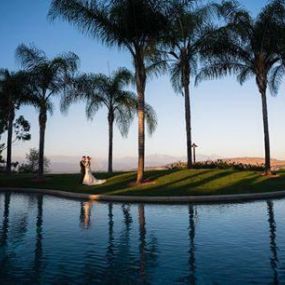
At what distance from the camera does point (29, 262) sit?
26.5 ft

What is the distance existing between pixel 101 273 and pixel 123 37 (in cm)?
1866

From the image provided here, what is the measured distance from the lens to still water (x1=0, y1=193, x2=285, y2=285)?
23.1 feet

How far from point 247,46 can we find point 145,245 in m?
21.1

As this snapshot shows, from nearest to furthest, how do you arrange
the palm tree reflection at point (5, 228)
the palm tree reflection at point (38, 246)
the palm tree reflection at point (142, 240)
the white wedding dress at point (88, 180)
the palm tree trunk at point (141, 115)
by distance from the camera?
the palm tree reflection at point (142, 240) → the palm tree reflection at point (38, 246) → the palm tree reflection at point (5, 228) → the palm tree trunk at point (141, 115) → the white wedding dress at point (88, 180)

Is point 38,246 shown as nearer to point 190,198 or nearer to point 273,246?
point 273,246

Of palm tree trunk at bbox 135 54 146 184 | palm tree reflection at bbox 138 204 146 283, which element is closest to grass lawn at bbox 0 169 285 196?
palm tree trunk at bbox 135 54 146 184

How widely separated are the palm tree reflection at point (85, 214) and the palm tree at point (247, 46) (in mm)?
13224

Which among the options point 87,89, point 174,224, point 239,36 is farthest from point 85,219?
point 87,89

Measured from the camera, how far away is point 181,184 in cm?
2327

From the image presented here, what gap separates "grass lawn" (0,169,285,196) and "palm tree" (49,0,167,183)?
1.84m

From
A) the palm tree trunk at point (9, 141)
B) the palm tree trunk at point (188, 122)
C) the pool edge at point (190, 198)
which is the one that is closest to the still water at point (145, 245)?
the pool edge at point (190, 198)

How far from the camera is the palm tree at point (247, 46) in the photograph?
2658 centimetres

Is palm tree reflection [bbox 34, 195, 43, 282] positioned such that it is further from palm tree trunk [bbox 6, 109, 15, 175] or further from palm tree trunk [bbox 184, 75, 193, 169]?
palm tree trunk [bbox 6, 109, 15, 175]

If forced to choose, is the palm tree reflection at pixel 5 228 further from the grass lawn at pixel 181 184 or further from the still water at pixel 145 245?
the grass lawn at pixel 181 184
